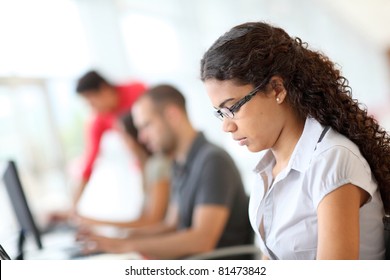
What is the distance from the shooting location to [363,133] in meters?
0.98

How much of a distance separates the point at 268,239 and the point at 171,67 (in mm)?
2608

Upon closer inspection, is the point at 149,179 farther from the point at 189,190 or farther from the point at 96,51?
the point at 96,51

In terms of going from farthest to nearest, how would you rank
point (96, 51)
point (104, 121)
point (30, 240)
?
1. point (96, 51)
2. point (104, 121)
3. point (30, 240)

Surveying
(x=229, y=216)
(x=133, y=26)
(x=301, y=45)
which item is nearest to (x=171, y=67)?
(x=133, y=26)

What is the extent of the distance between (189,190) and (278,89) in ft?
2.97

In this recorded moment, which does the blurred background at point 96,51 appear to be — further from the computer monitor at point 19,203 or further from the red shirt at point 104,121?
the computer monitor at point 19,203

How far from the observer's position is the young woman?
3.03 ft

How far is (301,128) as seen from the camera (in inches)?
40.7

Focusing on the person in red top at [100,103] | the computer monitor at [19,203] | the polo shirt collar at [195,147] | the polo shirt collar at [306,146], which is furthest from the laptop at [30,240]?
the person in red top at [100,103]

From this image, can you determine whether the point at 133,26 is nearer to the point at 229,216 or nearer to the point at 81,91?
the point at 81,91

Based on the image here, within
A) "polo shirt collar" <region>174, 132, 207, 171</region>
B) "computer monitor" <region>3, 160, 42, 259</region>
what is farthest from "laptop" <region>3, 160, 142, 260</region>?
"polo shirt collar" <region>174, 132, 207, 171</region>

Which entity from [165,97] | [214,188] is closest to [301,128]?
[214,188]

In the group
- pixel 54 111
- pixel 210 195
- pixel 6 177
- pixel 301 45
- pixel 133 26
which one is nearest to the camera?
pixel 301 45

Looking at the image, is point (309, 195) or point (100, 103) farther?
point (100, 103)
